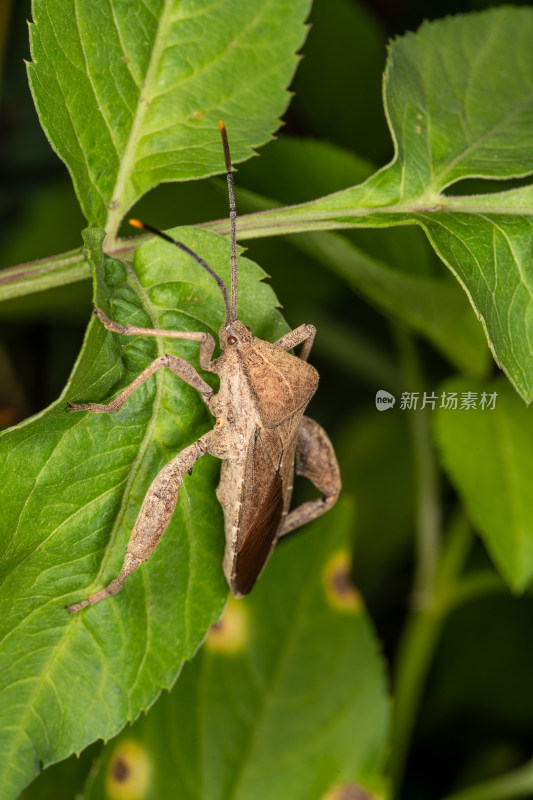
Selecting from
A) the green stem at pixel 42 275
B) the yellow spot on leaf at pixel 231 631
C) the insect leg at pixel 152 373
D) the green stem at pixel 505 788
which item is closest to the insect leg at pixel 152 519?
the insect leg at pixel 152 373

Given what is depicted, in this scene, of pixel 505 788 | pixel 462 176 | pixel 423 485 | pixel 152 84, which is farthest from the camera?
pixel 423 485

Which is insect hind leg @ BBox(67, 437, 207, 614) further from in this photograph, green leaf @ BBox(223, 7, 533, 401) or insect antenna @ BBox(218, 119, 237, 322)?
green leaf @ BBox(223, 7, 533, 401)

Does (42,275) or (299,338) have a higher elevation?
(42,275)

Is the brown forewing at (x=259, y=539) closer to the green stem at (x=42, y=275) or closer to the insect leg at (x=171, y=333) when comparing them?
the insect leg at (x=171, y=333)

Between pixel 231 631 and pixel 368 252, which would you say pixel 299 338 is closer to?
pixel 368 252

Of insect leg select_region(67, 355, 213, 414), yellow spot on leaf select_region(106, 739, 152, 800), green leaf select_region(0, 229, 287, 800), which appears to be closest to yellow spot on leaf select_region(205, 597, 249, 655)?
yellow spot on leaf select_region(106, 739, 152, 800)

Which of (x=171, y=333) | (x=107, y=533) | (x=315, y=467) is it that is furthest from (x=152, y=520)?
(x=315, y=467)

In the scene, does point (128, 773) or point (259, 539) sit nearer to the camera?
point (259, 539)
